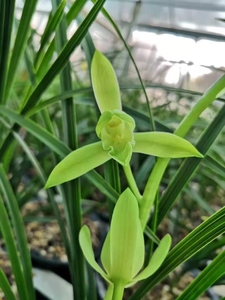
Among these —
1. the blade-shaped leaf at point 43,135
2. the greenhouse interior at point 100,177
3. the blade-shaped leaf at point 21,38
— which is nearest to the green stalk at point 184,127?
the greenhouse interior at point 100,177

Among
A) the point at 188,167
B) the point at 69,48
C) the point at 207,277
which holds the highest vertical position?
the point at 69,48

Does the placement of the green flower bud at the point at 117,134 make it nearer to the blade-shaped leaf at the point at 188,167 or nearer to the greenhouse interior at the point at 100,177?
the greenhouse interior at the point at 100,177

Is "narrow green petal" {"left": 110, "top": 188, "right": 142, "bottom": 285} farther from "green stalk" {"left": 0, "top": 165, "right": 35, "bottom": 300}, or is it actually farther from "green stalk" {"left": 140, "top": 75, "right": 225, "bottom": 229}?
"green stalk" {"left": 0, "top": 165, "right": 35, "bottom": 300}

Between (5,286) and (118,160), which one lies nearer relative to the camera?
(118,160)

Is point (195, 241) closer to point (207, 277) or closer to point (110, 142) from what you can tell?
point (207, 277)

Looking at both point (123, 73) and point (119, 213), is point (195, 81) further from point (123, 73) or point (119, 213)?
point (119, 213)

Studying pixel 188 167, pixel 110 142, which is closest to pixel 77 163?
pixel 110 142

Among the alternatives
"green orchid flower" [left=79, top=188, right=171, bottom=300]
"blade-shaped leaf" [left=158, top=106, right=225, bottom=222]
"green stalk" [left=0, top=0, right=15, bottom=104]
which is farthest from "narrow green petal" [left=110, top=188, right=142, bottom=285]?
"green stalk" [left=0, top=0, right=15, bottom=104]
